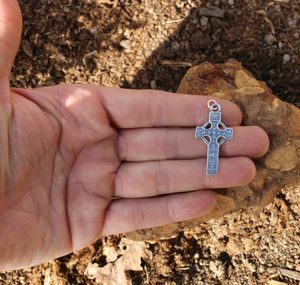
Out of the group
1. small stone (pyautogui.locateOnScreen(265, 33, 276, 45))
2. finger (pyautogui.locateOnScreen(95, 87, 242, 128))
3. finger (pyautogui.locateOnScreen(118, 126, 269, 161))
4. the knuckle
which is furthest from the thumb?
small stone (pyautogui.locateOnScreen(265, 33, 276, 45))

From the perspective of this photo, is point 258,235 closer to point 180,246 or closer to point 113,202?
point 180,246

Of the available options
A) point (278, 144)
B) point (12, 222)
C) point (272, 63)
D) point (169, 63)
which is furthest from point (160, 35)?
point (12, 222)

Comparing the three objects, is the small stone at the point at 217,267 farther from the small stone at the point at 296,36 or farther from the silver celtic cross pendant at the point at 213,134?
the small stone at the point at 296,36

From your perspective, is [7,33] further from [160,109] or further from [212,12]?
[212,12]

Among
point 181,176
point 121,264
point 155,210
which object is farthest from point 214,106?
point 121,264

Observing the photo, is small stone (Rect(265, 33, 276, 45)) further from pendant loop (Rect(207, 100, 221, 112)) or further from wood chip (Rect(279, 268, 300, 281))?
wood chip (Rect(279, 268, 300, 281))
